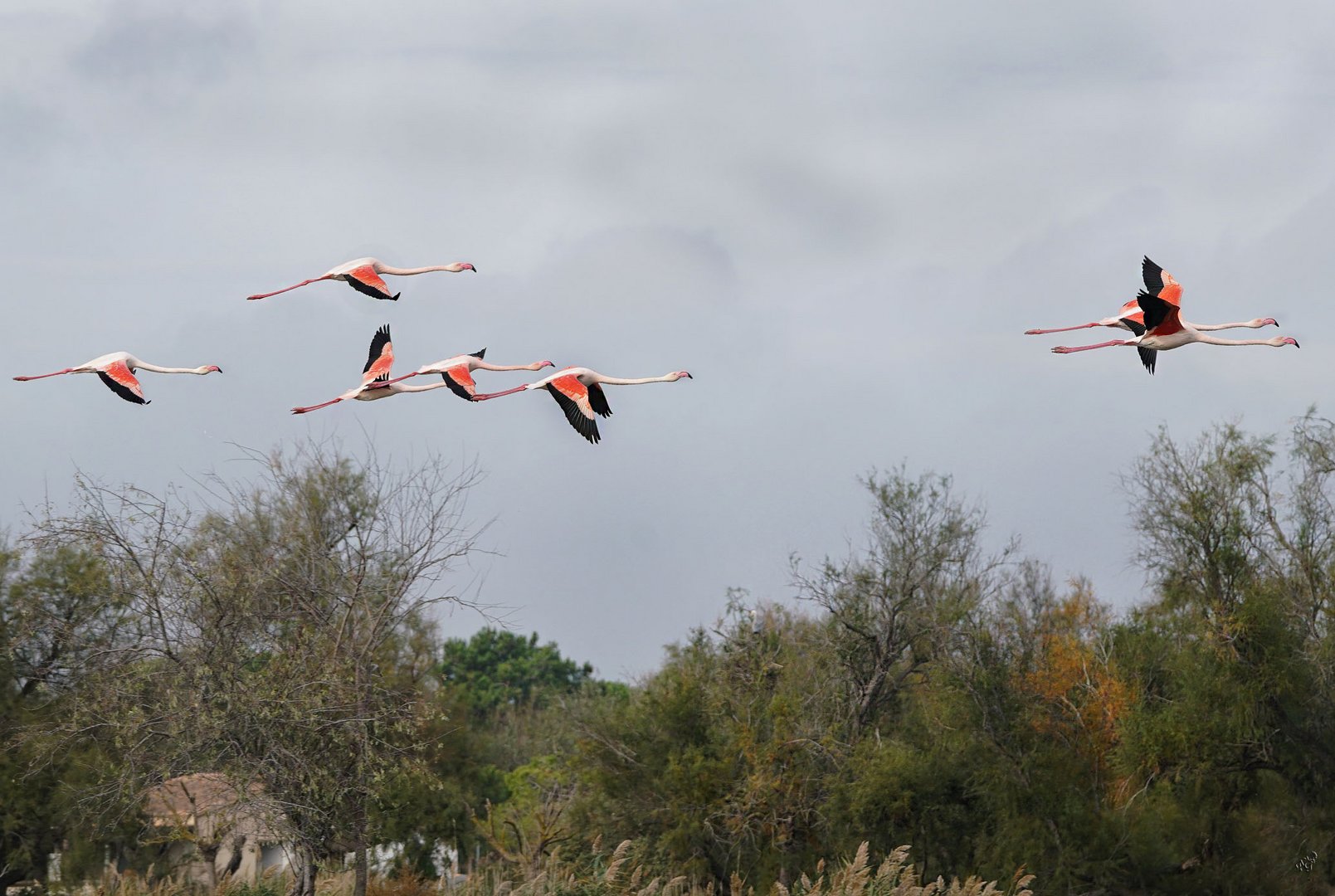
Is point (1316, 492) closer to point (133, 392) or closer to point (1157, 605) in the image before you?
point (1157, 605)

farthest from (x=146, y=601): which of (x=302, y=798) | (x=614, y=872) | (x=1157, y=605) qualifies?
(x=1157, y=605)

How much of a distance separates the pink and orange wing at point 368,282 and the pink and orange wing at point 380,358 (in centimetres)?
139

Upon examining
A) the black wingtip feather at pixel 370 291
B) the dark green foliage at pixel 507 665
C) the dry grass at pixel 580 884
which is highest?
the dark green foliage at pixel 507 665

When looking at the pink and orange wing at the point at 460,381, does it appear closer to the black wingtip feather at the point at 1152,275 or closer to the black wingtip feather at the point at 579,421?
the black wingtip feather at the point at 579,421

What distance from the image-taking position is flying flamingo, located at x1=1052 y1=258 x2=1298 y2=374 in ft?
49.7

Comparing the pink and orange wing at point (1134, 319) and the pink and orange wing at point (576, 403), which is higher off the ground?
the pink and orange wing at point (1134, 319)

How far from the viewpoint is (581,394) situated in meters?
14.8

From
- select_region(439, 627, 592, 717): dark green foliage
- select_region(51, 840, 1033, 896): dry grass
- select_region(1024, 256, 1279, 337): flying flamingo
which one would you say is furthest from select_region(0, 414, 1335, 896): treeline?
select_region(439, 627, 592, 717): dark green foliage

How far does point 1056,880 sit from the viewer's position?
87.2ft

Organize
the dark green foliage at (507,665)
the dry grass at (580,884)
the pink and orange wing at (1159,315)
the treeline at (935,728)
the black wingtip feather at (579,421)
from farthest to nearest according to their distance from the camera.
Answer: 1. the dark green foliage at (507,665)
2. the treeline at (935,728)
3. the dry grass at (580,884)
4. the pink and orange wing at (1159,315)
5. the black wingtip feather at (579,421)

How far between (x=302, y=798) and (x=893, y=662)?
16.2 m

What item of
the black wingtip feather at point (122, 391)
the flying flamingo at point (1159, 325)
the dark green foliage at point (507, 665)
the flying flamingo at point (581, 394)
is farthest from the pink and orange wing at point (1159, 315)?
the dark green foliage at point (507, 665)

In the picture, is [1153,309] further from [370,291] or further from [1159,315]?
[370,291]

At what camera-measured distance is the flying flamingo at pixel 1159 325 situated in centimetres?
1516
